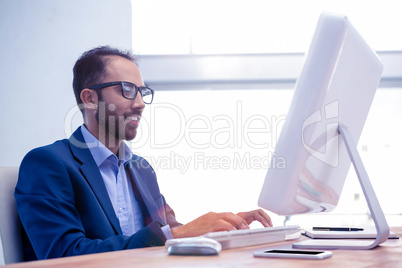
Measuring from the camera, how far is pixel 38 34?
9.75ft

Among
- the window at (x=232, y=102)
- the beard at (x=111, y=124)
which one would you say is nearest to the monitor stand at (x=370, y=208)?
the beard at (x=111, y=124)

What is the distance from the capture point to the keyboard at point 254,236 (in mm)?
948

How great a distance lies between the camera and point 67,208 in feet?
4.27

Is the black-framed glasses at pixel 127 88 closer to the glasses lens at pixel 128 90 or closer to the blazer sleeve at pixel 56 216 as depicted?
the glasses lens at pixel 128 90

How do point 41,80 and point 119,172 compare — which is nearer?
point 119,172

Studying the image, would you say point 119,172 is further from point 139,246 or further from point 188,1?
point 188,1

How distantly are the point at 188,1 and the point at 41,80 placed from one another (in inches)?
45.6

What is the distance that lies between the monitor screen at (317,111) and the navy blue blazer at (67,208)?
13.7 inches

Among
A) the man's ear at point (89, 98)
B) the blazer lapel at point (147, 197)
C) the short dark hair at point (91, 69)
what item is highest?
the short dark hair at point (91, 69)

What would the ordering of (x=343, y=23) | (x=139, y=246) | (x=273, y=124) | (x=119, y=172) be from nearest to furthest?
(x=343, y=23)
(x=139, y=246)
(x=119, y=172)
(x=273, y=124)

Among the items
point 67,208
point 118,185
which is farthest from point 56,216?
point 118,185

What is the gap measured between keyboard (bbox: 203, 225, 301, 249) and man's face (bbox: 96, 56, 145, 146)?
0.90 meters

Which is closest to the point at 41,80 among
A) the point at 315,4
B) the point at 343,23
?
the point at 315,4

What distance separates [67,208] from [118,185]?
1.33 feet
